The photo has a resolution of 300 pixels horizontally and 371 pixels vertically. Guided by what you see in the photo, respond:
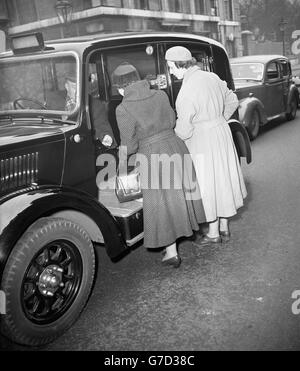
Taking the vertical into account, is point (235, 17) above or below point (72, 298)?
above

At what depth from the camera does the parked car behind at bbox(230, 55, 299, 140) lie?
337 inches

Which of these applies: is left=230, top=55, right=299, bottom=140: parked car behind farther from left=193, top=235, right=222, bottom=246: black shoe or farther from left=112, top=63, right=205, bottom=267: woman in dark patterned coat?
left=112, top=63, right=205, bottom=267: woman in dark patterned coat

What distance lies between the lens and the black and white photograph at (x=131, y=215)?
2441mm

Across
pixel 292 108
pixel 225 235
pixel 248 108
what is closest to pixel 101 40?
pixel 225 235

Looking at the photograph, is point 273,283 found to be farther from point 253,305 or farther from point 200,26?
point 200,26

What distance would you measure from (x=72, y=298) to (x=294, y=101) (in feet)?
33.0

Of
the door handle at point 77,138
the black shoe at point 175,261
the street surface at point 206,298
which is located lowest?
the street surface at point 206,298

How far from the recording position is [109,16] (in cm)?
2012

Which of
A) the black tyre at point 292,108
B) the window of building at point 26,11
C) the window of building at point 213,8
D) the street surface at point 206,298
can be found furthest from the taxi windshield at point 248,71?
the window of building at point 213,8

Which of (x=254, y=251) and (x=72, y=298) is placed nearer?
(x=72, y=298)

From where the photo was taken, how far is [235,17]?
31.8m

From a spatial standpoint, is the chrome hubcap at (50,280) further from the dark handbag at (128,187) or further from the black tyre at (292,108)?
the black tyre at (292,108)

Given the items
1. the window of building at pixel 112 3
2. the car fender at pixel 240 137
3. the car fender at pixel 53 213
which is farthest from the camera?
the window of building at pixel 112 3
